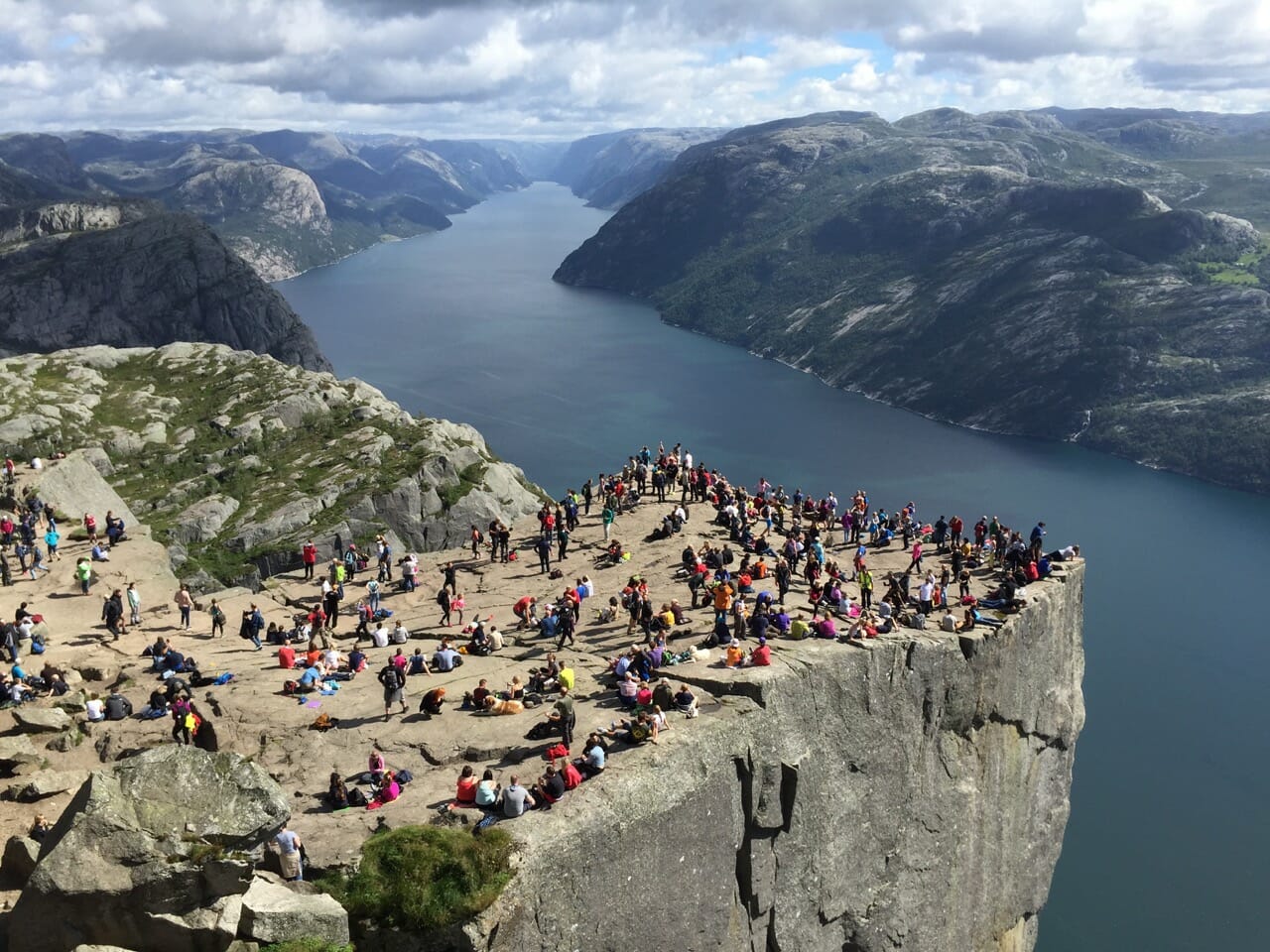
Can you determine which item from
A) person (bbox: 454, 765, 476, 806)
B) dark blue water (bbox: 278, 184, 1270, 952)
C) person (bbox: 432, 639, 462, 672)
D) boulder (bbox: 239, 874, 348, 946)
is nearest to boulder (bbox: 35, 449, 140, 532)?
person (bbox: 432, 639, 462, 672)

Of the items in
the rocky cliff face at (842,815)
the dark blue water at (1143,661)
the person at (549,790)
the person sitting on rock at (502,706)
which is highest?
the person at (549,790)

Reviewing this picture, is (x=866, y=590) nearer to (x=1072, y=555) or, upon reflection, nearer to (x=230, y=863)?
(x=1072, y=555)

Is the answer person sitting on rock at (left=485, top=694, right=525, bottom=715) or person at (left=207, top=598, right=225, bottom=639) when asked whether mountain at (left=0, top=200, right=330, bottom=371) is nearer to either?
person at (left=207, top=598, right=225, bottom=639)

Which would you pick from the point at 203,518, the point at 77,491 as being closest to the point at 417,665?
the point at 77,491

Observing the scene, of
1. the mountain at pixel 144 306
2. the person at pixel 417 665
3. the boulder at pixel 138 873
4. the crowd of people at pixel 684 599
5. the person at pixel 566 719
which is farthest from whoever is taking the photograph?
the mountain at pixel 144 306

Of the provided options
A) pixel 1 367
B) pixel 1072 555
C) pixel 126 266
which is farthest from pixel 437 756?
pixel 126 266

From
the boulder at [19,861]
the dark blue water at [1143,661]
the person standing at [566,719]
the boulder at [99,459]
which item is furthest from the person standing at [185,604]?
the dark blue water at [1143,661]

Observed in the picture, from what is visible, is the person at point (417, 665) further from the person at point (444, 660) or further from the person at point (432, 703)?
the person at point (432, 703)
